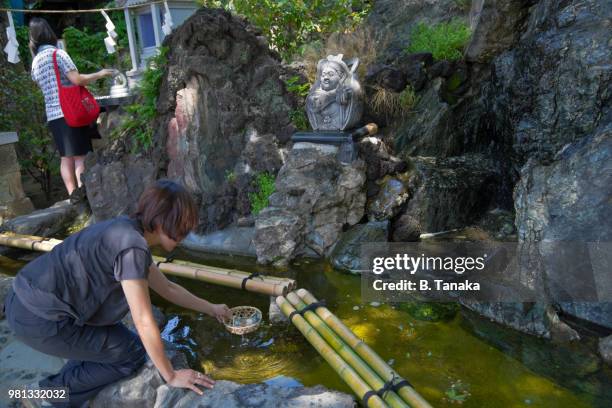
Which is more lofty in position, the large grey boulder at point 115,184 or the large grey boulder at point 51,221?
the large grey boulder at point 115,184

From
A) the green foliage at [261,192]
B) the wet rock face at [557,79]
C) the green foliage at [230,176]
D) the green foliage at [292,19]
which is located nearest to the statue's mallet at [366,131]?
the green foliage at [261,192]

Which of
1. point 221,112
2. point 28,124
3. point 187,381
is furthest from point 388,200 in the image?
point 28,124

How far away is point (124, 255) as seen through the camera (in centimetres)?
223

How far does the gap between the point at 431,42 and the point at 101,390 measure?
21.7 feet

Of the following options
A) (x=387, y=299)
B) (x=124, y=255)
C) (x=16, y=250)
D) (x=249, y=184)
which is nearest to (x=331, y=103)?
(x=249, y=184)

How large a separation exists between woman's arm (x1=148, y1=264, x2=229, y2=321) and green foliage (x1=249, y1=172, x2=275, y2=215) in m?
2.90

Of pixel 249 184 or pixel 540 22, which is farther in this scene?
pixel 249 184

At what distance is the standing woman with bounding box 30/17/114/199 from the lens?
548cm

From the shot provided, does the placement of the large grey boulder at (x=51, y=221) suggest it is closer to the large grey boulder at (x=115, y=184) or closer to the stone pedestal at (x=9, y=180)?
the large grey boulder at (x=115, y=184)

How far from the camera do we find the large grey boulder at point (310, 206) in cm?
517

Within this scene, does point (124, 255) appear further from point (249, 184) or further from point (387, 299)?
point (249, 184)

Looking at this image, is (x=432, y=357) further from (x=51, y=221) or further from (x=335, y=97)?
(x=51, y=221)

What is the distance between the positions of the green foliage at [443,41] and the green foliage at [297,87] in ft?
6.82

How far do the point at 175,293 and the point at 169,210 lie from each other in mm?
833
